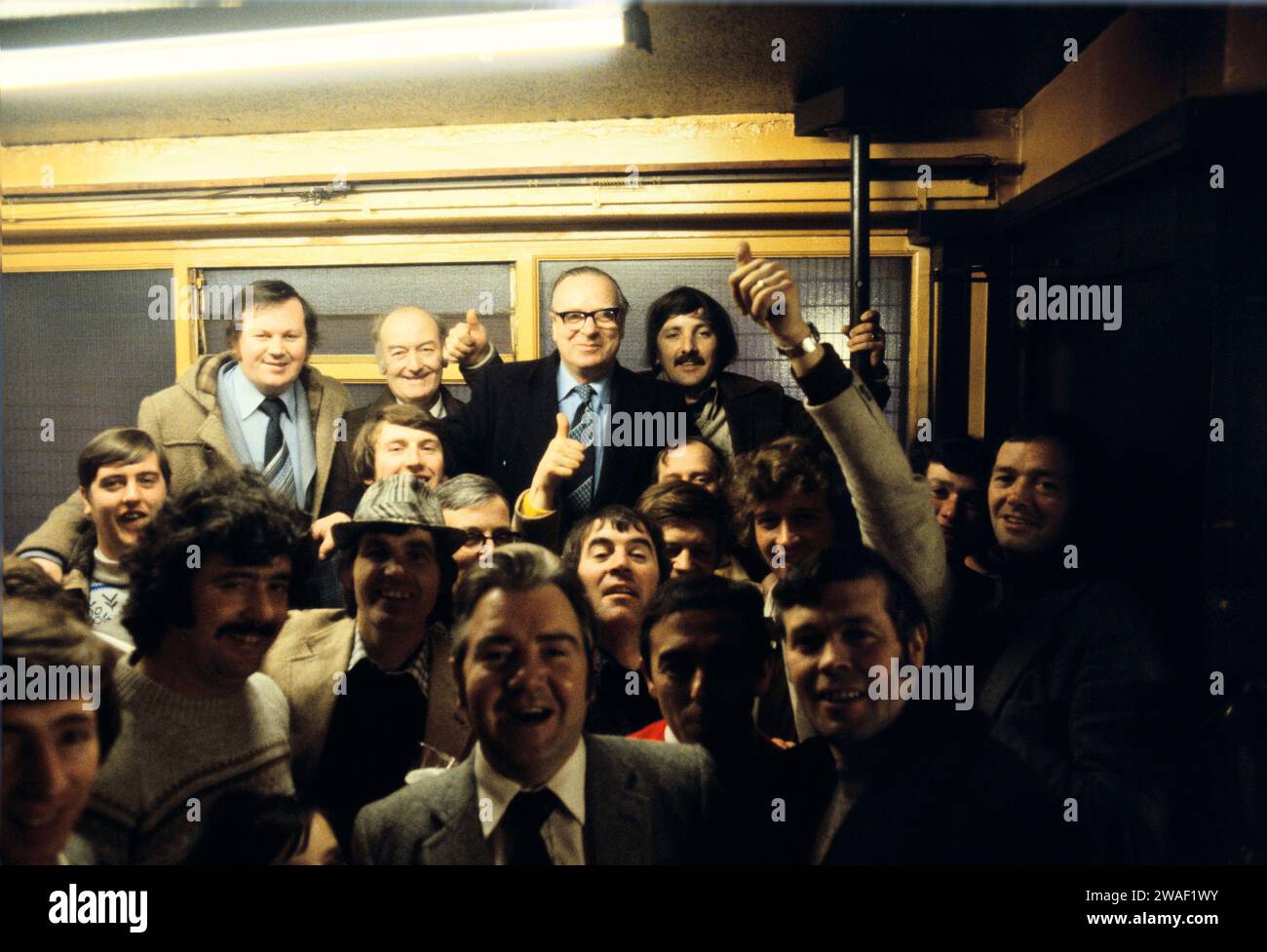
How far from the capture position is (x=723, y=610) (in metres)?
1.88

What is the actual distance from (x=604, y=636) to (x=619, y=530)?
223mm

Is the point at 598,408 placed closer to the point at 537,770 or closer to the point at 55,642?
the point at 537,770

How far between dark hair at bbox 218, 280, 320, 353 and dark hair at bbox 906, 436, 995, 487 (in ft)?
4.37

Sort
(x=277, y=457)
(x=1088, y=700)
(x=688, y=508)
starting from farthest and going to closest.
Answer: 1. (x=277, y=457)
2. (x=688, y=508)
3. (x=1088, y=700)

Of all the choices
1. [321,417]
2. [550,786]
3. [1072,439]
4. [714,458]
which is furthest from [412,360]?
[1072,439]

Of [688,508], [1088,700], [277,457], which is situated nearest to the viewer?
[1088,700]

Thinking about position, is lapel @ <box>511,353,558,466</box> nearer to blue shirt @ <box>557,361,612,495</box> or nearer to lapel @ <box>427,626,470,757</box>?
blue shirt @ <box>557,361,612,495</box>

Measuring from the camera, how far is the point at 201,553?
1950 millimetres

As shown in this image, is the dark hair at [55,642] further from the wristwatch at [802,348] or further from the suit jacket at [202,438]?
the wristwatch at [802,348]

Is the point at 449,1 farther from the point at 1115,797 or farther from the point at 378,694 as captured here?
the point at 1115,797

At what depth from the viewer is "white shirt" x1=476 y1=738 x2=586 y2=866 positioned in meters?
1.88

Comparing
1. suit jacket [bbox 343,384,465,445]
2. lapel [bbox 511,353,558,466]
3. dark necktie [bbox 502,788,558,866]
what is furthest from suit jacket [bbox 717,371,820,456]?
dark necktie [bbox 502,788,558,866]

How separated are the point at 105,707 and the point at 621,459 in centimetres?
118
